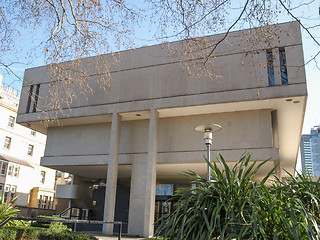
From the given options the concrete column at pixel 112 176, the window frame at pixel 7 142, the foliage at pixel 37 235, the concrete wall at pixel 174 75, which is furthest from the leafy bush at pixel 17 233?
the window frame at pixel 7 142

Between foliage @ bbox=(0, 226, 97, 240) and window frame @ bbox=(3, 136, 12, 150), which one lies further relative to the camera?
window frame @ bbox=(3, 136, 12, 150)

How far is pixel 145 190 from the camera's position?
13.8 meters

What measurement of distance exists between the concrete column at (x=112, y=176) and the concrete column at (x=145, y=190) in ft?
2.86

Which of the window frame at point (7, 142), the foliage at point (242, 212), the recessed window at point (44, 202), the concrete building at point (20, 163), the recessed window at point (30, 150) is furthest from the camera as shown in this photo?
the recessed window at point (44, 202)

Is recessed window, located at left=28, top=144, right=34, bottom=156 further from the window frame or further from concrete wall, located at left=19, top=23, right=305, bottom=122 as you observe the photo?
concrete wall, located at left=19, top=23, right=305, bottom=122

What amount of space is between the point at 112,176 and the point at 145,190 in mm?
1615

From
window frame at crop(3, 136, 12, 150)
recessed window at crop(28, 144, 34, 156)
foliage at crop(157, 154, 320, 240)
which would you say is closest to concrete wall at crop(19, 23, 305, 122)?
foliage at crop(157, 154, 320, 240)

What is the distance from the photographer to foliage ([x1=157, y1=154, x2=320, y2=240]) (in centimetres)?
335

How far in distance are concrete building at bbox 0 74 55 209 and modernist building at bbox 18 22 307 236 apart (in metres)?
15.6

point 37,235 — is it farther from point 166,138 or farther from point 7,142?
point 7,142

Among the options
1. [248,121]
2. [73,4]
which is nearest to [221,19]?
[73,4]

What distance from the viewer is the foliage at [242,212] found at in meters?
3.35

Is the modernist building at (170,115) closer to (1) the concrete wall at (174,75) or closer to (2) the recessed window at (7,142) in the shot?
(1) the concrete wall at (174,75)

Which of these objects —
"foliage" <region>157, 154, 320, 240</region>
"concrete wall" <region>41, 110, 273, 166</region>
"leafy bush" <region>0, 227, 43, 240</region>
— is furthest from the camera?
"concrete wall" <region>41, 110, 273, 166</region>
